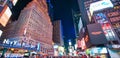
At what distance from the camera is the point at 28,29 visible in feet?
182

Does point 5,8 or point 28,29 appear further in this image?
point 28,29

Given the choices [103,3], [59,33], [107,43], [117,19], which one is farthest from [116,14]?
[59,33]

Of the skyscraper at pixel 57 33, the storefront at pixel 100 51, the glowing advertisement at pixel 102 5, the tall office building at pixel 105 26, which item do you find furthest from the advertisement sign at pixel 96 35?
the skyscraper at pixel 57 33

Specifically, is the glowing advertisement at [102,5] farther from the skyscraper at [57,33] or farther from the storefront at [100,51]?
the skyscraper at [57,33]

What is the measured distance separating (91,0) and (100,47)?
145 feet

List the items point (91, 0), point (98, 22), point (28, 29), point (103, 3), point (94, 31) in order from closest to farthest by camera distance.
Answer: point (94, 31) < point (98, 22) < point (103, 3) < point (28, 29) < point (91, 0)

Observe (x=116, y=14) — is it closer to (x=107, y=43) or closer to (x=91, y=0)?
(x=107, y=43)

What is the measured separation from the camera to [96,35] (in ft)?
127

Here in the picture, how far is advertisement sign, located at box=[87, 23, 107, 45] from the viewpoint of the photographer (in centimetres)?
3616

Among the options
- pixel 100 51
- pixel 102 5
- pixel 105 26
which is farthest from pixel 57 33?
pixel 100 51

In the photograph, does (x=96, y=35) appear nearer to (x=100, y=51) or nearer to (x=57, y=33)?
(x=100, y=51)

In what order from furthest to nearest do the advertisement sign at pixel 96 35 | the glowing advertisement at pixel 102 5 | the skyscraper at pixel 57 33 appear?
the skyscraper at pixel 57 33 < the glowing advertisement at pixel 102 5 < the advertisement sign at pixel 96 35

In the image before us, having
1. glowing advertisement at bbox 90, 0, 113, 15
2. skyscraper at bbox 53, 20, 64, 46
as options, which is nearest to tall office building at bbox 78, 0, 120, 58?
glowing advertisement at bbox 90, 0, 113, 15

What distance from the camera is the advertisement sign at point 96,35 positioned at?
36162 mm
